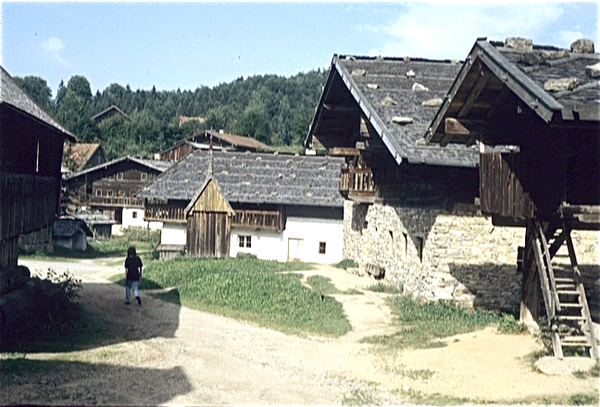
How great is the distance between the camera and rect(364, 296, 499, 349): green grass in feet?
50.4

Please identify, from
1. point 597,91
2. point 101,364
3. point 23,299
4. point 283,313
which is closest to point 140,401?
point 101,364

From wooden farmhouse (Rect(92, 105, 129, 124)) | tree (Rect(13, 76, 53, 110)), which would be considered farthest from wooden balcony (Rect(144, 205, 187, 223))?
tree (Rect(13, 76, 53, 110))

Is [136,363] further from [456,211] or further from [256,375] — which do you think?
[456,211]

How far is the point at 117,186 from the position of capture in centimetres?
5947

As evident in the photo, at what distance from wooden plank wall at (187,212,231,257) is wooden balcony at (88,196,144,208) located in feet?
82.4

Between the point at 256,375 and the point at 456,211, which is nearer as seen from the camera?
the point at 256,375

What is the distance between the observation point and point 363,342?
15.7 meters

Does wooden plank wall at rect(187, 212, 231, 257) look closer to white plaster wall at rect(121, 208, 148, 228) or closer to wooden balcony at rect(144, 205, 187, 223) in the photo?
wooden balcony at rect(144, 205, 187, 223)

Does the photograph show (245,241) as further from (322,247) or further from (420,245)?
(420,245)

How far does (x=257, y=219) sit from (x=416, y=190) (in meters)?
17.5

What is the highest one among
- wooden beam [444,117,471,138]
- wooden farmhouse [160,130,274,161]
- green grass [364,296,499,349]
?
wooden farmhouse [160,130,274,161]

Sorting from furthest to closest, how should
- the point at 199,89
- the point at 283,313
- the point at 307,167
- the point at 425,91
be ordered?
the point at 199,89 → the point at 307,167 → the point at 425,91 → the point at 283,313

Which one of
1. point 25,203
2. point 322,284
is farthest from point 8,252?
point 322,284

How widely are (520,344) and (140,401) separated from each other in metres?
7.22
